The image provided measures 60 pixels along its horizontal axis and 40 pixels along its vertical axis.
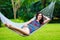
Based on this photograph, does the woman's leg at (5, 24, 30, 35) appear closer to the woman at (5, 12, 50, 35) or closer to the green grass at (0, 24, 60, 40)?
the woman at (5, 12, 50, 35)

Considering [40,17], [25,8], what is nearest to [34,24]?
[40,17]

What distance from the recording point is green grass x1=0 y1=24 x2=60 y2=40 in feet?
12.9

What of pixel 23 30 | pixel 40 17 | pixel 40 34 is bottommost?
pixel 40 34

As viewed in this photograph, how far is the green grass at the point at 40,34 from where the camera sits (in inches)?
155

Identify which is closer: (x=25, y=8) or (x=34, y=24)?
(x=34, y=24)

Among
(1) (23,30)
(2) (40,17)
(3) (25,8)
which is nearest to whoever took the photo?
(1) (23,30)

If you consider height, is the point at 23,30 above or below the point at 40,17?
below

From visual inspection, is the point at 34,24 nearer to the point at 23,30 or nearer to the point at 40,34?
the point at 23,30

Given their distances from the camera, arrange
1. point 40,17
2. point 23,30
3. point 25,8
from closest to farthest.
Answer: point 23,30
point 40,17
point 25,8

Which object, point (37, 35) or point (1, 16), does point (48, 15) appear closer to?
point (37, 35)

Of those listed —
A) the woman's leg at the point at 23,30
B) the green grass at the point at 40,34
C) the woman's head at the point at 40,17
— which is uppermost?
the woman's head at the point at 40,17

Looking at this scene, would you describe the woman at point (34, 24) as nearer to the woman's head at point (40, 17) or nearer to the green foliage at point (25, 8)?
the woman's head at point (40, 17)

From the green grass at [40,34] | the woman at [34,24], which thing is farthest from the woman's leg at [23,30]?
the green grass at [40,34]

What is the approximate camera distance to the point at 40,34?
4078mm
